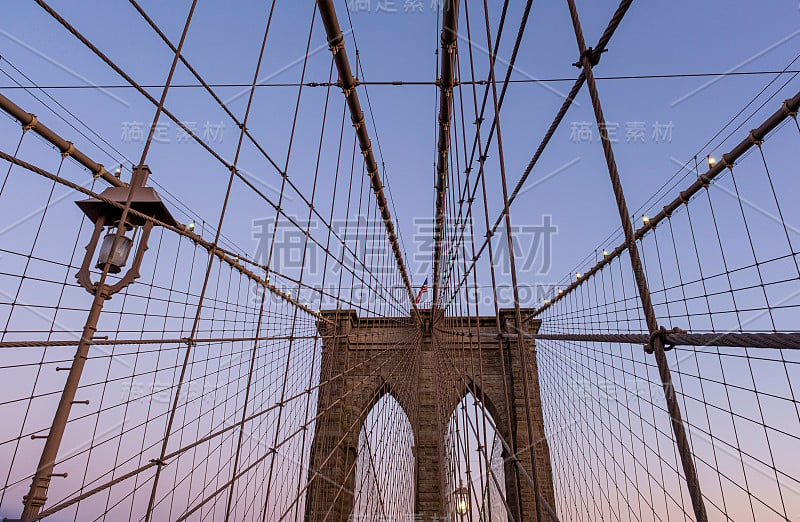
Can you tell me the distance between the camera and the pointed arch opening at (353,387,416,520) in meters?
6.57

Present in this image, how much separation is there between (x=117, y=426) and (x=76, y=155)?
2.01 m

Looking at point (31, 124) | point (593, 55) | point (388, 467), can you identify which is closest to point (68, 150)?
point (31, 124)

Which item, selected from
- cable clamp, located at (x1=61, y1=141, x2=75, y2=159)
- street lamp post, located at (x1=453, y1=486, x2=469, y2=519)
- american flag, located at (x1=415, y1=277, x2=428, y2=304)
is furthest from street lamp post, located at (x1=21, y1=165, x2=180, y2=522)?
american flag, located at (x1=415, y1=277, x2=428, y2=304)

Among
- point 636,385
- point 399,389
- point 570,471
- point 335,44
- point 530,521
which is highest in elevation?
point 335,44

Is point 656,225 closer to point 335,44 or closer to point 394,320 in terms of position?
point 335,44

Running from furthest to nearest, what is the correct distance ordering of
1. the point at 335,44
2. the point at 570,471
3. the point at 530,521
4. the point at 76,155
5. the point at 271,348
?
the point at 530,521, the point at 570,471, the point at 271,348, the point at 335,44, the point at 76,155

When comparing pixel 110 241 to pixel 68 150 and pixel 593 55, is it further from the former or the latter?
pixel 593 55

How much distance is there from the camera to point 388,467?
710cm

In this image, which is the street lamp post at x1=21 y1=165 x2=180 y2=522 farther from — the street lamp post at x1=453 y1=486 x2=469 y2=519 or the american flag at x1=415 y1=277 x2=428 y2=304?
the american flag at x1=415 y1=277 x2=428 y2=304

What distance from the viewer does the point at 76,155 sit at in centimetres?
264

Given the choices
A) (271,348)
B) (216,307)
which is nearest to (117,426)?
(216,307)

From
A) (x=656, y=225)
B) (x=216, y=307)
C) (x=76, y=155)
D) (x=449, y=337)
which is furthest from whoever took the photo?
(x=449, y=337)

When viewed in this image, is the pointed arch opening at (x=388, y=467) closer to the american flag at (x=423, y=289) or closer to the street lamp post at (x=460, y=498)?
the street lamp post at (x=460, y=498)

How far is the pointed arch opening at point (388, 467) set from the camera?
6566mm
